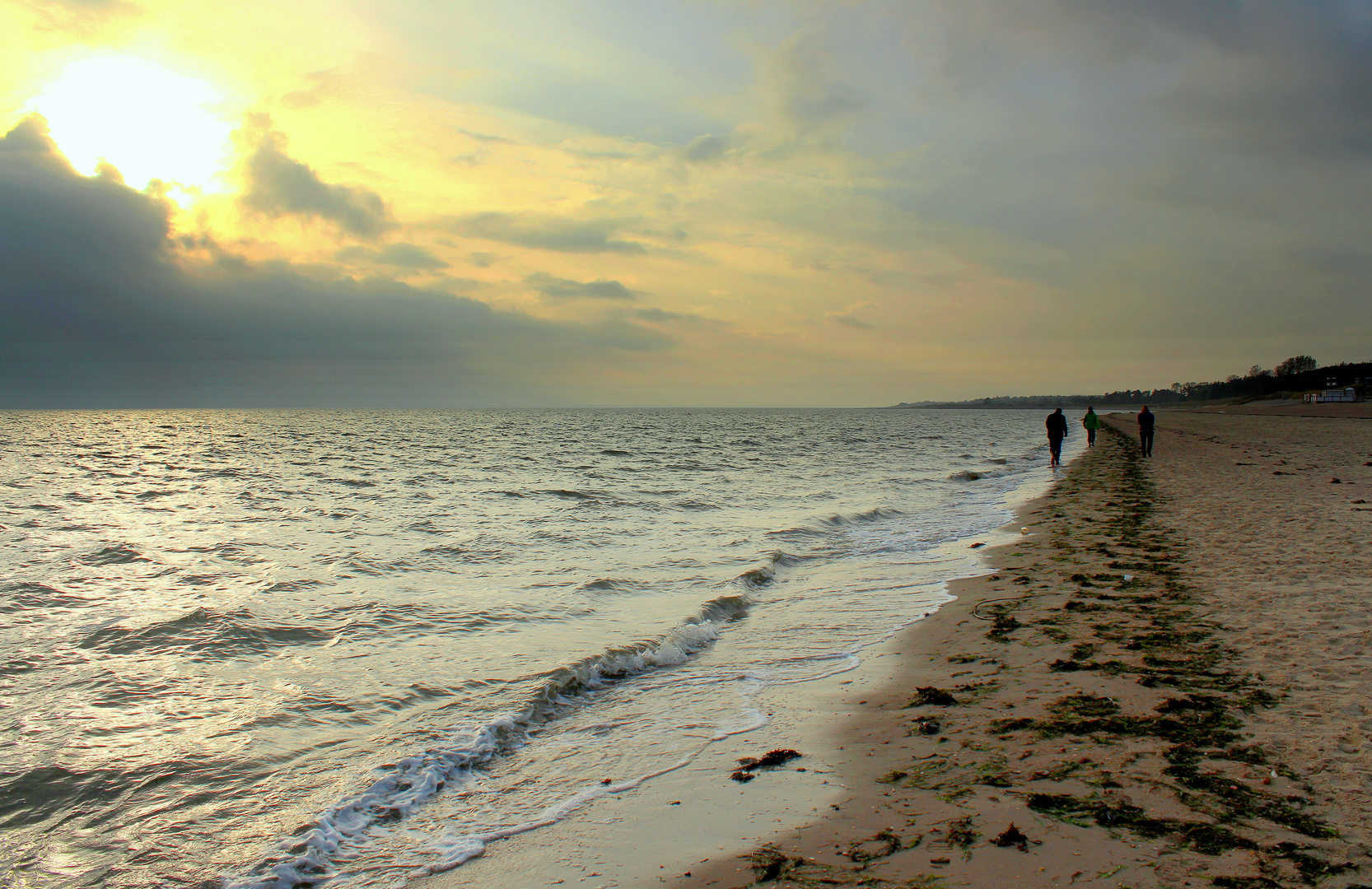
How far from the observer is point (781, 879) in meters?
3.55

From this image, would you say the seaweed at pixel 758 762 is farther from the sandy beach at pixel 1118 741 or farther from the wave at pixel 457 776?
the wave at pixel 457 776

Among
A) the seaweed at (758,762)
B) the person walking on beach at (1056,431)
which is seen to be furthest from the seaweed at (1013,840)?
the person walking on beach at (1056,431)

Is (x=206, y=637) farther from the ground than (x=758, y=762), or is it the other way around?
(x=758, y=762)

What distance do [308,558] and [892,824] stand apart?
1320 cm

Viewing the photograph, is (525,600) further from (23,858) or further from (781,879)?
(781,879)

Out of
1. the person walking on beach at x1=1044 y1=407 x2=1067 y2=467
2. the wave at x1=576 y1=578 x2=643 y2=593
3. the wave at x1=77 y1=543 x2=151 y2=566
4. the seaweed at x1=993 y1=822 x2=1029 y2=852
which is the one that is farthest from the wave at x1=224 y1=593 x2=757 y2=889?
the person walking on beach at x1=1044 y1=407 x2=1067 y2=467

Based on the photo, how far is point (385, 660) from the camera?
313 inches

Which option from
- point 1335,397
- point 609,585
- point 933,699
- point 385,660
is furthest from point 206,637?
point 1335,397

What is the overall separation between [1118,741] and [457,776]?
15.3ft

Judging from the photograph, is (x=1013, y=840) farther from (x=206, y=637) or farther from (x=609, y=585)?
(x=206, y=637)

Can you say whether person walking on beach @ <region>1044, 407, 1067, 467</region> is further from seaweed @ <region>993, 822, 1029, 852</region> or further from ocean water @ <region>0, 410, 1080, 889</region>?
seaweed @ <region>993, 822, 1029, 852</region>

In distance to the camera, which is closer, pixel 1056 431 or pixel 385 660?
pixel 385 660

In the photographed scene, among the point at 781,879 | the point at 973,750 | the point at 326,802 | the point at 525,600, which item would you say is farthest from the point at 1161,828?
the point at 525,600

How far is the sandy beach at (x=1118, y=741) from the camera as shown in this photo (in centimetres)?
346
